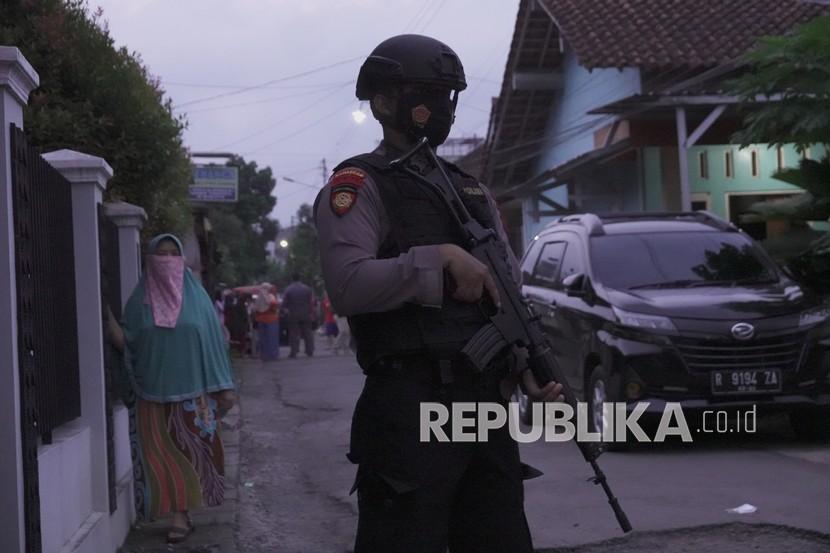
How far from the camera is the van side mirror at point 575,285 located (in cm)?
912

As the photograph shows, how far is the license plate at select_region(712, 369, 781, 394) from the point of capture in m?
8.27

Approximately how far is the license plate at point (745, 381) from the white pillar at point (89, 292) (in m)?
4.30

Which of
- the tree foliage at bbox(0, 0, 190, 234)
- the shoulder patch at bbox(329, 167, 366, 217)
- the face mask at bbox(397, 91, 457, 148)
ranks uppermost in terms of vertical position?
the tree foliage at bbox(0, 0, 190, 234)

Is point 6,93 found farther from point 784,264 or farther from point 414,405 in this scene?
point 784,264

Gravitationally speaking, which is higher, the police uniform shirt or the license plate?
the police uniform shirt

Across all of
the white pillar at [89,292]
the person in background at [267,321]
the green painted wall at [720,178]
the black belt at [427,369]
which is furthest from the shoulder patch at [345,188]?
the person in background at [267,321]

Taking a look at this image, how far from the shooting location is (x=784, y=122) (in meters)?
9.51

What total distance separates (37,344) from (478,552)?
2.35m

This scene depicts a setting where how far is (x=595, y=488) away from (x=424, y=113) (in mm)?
4618

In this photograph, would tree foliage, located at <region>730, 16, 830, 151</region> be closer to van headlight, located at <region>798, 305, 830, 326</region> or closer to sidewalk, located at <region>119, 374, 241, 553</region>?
van headlight, located at <region>798, 305, 830, 326</region>

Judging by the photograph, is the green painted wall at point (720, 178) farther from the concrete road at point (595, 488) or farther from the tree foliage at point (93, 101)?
the tree foliage at point (93, 101)

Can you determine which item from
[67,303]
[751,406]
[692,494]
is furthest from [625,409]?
[67,303]

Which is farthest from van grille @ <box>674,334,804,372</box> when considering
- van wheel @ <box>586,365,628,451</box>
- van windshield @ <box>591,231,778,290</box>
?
van windshield @ <box>591,231,778,290</box>

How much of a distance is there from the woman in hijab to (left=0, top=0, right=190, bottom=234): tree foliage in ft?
4.28
